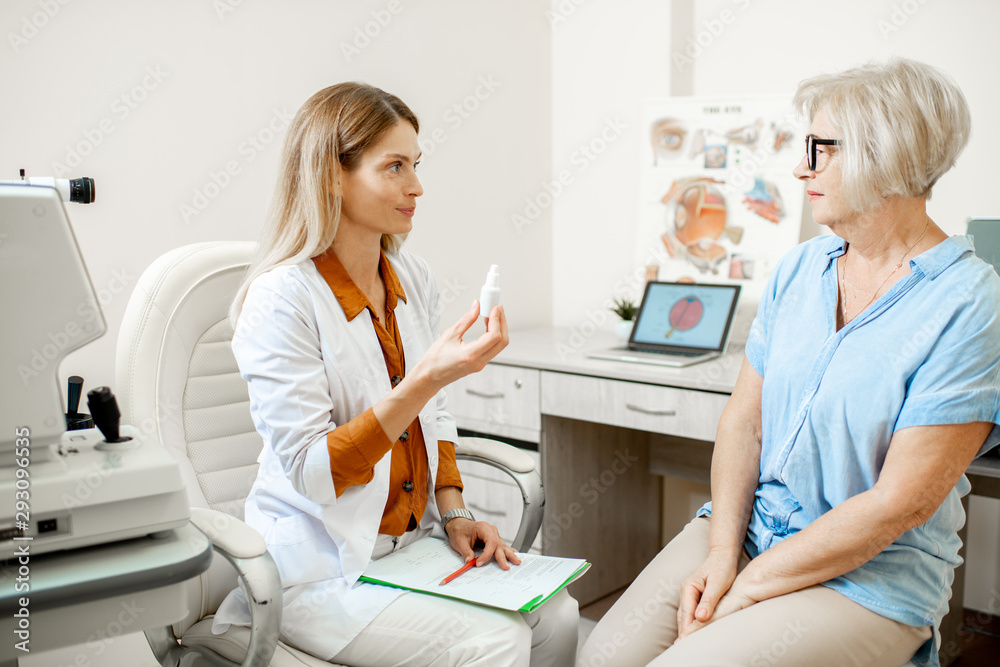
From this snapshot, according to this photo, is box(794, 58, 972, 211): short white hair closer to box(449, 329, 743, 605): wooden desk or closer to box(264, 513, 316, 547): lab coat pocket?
box(449, 329, 743, 605): wooden desk

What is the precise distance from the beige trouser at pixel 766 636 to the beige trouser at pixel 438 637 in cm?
18

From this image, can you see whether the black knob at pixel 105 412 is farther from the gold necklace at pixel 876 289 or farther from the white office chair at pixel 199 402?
the gold necklace at pixel 876 289

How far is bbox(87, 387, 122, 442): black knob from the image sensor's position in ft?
2.85

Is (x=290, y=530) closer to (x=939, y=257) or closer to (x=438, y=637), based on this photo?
(x=438, y=637)

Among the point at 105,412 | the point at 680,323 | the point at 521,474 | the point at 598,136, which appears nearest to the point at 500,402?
the point at 680,323

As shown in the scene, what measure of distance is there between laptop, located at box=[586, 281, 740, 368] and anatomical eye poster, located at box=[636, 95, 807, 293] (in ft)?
0.54

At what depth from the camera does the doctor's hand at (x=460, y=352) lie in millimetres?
1172

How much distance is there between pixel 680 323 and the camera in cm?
242

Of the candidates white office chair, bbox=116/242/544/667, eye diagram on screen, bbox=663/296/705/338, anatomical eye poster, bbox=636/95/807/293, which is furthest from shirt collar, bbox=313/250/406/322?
anatomical eye poster, bbox=636/95/807/293

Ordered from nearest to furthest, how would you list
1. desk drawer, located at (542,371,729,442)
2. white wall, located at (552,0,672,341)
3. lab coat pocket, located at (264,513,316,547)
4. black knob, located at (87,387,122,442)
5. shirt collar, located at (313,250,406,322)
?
black knob, located at (87,387,122,442), lab coat pocket, located at (264,513,316,547), shirt collar, located at (313,250,406,322), desk drawer, located at (542,371,729,442), white wall, located at (552,0,672,341)

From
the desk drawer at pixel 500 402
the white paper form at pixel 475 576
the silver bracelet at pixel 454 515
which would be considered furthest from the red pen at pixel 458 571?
the desk drawer at pixel 500 402

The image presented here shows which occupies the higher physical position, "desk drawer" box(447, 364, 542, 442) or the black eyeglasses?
the black eyeglasses

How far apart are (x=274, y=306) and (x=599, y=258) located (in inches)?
74.2

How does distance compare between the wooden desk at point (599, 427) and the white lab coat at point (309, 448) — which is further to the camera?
the wooden desk at point (599, 427)
